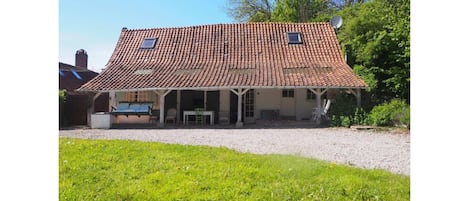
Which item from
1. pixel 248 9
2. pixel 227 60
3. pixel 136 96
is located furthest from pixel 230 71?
pixel 248 9

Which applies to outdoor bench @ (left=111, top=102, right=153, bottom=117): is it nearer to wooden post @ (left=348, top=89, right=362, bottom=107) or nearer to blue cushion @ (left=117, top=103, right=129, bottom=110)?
blue cushion @ (left=117, top=103, right=129, bottom=110)

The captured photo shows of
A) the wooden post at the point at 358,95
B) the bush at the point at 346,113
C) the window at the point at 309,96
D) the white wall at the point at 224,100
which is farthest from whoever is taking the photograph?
the window at the point at 309,96

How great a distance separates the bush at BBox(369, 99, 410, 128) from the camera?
908 cm

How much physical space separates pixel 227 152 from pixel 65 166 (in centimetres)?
222

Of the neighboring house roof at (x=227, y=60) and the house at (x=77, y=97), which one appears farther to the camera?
the house at (x=77, y=97)

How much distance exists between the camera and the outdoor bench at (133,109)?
36.6 ft

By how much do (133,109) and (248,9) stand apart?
16.3 meters

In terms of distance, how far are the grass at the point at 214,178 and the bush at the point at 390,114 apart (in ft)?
17.6

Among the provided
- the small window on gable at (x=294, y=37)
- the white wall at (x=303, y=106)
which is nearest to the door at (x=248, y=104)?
the white wall at (x=303, y=106)

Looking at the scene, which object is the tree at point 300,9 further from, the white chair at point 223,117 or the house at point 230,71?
the white chair at point 223,117

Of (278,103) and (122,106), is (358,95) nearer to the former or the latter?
(278,103)
